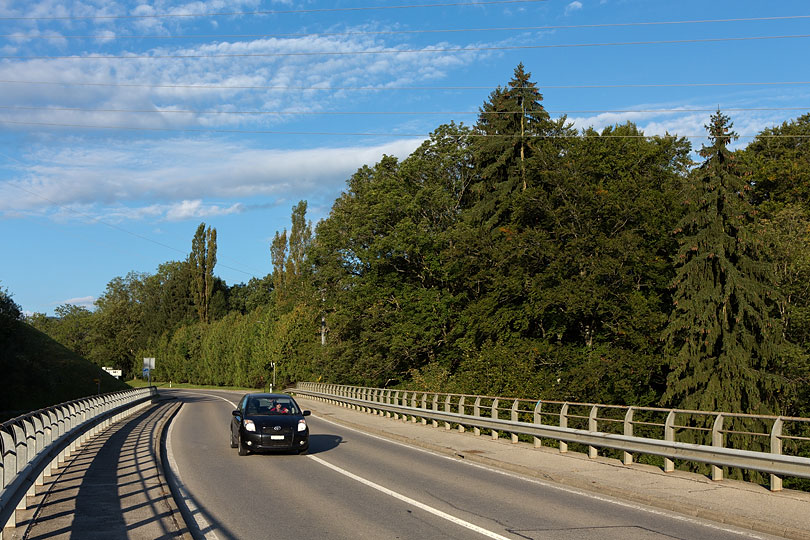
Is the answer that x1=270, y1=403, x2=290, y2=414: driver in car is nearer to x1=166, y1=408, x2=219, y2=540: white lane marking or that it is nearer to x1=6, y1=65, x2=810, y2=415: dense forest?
x1=166, y1=408, x2=219, y2=540: white lane marking

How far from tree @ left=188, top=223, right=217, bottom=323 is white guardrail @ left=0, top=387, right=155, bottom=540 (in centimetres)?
9595

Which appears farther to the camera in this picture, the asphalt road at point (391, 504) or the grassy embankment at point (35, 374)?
the grassy embankment at point (35, 374)

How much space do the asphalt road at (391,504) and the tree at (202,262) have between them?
10259 centimetres

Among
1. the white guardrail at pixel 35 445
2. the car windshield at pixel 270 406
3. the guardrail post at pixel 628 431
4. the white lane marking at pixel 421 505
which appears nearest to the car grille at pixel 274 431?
the car windshield at pixel 270 406

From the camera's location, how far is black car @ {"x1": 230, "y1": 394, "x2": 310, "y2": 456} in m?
17.5

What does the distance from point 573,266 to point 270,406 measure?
23.3 meters

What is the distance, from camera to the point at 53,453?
1313 cm

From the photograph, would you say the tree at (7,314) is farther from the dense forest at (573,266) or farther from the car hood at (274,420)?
the car hood at (274,420)

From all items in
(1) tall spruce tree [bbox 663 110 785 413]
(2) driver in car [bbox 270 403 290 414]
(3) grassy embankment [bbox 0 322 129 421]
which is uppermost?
(1) tall spruce tree [bbox 663 110 785 413]

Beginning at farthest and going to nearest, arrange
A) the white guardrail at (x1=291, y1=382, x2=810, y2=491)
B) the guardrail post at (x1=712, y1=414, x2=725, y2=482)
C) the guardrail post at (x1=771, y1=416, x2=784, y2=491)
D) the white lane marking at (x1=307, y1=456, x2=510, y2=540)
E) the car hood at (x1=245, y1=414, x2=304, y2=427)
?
the car hood at (x1=245, y1=414, x2=304, y2=427)
the guardrail post at (x1=712, y1=414, x2=725, y2=482)
the white guardrail at (x1=291, y1=382, x2=810, y2=491)
the guardrail post at (x1=771, y1=416, x2=784, y2=491)
the white lane marking at (x1=307, y1=456, x2=510, y2=540)

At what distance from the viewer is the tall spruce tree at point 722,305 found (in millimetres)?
32719

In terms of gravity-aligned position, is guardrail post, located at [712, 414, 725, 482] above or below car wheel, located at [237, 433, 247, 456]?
above

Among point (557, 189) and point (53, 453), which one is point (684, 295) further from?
point (53, 453)

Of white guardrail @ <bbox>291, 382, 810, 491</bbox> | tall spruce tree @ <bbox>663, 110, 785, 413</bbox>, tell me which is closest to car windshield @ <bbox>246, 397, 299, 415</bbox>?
white guardrail @ <bbox>291, 382, 810, 491</bbox>
